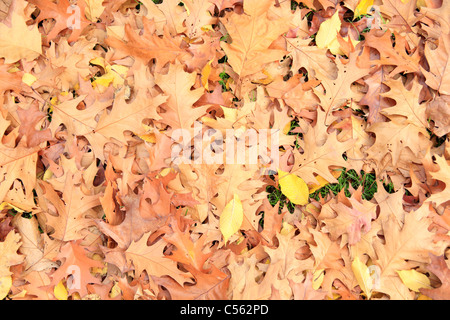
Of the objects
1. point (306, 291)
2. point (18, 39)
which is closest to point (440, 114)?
point (306, 291)

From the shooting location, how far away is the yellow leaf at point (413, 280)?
→ 4.97 ft

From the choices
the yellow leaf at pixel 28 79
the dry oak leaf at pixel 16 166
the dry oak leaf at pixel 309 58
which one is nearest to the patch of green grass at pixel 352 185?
the dry oak leaf at pixel 309 58

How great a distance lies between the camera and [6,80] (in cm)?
170

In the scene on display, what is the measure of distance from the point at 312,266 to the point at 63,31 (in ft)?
4.69

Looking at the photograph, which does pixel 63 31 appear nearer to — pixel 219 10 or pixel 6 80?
pixel 6 80

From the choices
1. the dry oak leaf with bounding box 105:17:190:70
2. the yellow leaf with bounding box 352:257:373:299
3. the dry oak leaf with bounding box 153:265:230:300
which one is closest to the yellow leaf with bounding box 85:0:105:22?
the dry oak leaf with bounding box 105:17:190:70

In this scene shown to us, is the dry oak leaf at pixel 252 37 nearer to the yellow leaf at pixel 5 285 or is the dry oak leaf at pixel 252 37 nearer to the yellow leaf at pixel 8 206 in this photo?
the yellow leaf at pixel 8 206

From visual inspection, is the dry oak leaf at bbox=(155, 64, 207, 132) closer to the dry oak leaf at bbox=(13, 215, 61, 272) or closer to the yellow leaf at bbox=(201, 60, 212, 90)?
the yellow leaf at bbox=(201, 60, 212, 90)

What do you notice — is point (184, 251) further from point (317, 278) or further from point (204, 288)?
point (317, 278)

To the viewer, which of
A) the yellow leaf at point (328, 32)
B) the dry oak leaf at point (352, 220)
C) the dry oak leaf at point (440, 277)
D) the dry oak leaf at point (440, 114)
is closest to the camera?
the dry oak leaf at point (440, 277)

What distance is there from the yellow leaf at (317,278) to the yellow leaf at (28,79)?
1.38 meters

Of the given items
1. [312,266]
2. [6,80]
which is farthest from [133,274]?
[6,80]

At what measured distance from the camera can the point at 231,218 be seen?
62.2 inches

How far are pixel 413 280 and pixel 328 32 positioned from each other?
106 centimetres
